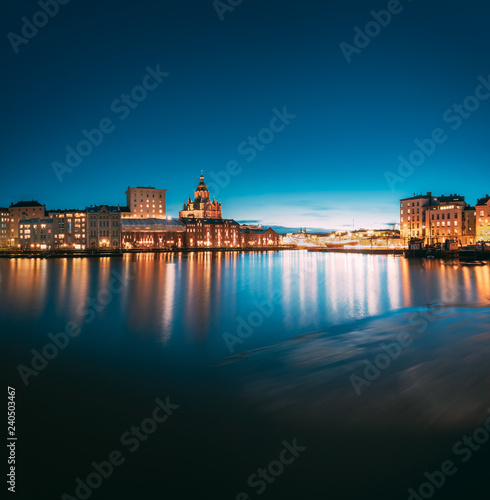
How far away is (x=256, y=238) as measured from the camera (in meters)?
129

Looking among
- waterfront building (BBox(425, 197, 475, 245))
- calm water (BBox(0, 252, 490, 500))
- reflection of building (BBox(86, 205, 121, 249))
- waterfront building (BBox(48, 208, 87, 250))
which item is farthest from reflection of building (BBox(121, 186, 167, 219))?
calm water (BBox(0, 252, 490, 500))

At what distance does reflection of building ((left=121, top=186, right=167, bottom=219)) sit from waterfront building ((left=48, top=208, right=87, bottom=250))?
2474cm

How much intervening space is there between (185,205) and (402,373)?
143m

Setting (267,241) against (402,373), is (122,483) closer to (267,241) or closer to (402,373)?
(402,373)

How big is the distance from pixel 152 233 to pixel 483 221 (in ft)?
271

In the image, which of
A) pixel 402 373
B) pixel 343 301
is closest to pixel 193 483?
pixel 402 373

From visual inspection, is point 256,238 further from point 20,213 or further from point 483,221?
point 20,213

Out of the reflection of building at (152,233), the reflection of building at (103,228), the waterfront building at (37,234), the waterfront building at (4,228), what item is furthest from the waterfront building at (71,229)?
the waterfront building at (4,228)

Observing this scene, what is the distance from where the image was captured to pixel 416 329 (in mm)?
12648

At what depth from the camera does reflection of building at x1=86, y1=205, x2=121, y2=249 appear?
92750mm

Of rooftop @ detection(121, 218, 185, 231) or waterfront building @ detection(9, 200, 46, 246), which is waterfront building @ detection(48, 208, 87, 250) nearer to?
rooftop @ detection(121, 218, 185, 231)

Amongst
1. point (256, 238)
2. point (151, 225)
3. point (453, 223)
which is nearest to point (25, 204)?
point (151, 225)

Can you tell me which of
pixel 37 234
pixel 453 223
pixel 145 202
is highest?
pixel 145 202

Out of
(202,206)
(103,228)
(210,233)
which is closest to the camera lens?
(103,228)
